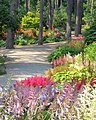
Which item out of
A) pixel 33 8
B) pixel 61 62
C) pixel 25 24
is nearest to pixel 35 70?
pixel 61 62

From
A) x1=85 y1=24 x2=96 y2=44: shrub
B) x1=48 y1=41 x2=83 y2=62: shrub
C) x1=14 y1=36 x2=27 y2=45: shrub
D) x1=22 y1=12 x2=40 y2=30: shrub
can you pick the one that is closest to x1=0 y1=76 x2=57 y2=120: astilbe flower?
x1=48 y1=41 x2=83 y2=62: shrub

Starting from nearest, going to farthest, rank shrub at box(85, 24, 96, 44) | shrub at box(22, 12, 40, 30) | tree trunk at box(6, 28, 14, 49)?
shrub at box(85, 24, 96, 44) < tree trunk at box(6, 28, 14, 49) < shrub at box(22, 12, 40, 30)

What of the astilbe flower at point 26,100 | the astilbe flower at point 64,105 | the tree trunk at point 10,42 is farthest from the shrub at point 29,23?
the astilbe flower at point 64,105

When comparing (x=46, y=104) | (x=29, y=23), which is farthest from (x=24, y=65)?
(x=29, y=23)

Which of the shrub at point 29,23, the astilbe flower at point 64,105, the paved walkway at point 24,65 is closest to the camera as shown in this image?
the astilbe flower at point 64,105

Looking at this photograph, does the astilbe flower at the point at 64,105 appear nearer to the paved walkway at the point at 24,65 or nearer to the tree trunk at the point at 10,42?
the paved walkway at the point at 24,65

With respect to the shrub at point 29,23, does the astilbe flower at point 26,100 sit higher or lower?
higher

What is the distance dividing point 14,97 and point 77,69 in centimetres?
664

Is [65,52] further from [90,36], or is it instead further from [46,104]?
[46,104]

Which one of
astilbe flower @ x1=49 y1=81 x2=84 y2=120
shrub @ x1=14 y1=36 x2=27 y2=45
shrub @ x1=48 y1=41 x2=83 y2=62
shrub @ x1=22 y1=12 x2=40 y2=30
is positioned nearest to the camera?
astilbe flower @ x1=49 y1=81 x2=84 y2=120

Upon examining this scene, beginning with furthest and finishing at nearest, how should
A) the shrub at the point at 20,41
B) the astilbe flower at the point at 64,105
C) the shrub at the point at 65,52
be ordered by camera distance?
the shrub at the point at 20,41
the shrub at the point at 65,52
the astilbe flower at the point at 64,105

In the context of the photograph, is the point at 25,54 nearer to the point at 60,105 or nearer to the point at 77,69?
the point at 77,69

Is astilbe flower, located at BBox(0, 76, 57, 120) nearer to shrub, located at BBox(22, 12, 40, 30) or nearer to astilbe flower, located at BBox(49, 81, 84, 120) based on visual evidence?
astilbe flower, located at BBox(49, 81, 84, 120)

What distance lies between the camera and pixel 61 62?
1179 centimetres
